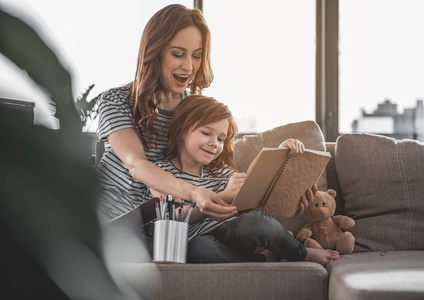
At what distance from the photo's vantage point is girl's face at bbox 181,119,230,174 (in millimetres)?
1672

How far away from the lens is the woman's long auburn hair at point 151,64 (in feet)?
5.25

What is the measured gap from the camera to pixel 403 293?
3.63 ft

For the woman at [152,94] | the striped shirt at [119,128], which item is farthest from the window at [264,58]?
the striped shirt at [119,128]

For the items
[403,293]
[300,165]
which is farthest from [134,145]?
[403,293]

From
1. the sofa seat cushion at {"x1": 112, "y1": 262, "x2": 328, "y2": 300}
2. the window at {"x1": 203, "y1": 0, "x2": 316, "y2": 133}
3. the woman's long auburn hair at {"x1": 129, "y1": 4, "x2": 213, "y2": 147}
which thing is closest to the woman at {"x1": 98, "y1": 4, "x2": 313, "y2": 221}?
the woman's long auburn hair at {"x1": 129, "y1": 4, "x2": 213, "y2": 147}

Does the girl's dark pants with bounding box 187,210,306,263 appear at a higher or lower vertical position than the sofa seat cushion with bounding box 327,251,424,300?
higher

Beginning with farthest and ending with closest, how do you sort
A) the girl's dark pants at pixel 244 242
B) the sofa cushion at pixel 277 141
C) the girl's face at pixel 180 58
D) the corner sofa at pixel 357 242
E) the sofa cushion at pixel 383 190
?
the sofa cushion at pixel 277 141 → the sofa cushion at pixel 383 190 → the girl's face at pixel 180 58 → the girl's dark pants at pixel 244 242 → the corner sofa at pixel 357 242

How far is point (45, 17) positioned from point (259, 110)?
299cm

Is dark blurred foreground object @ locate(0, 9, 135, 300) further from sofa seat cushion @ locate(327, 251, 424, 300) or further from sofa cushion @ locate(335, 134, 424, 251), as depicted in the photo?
sofa cushion @ locate(335, 134, 424, 251)

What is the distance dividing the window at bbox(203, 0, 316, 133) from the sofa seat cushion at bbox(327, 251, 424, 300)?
170cm

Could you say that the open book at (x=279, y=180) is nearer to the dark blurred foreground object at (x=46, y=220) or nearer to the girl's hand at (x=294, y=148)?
the girl's hand at (x=294, y=148)

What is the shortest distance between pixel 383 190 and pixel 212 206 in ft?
2.89

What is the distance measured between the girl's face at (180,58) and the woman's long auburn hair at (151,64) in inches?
0.7

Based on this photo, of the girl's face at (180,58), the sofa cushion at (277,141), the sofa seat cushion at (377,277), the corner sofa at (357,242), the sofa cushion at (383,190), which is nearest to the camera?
the sofa seat cushion at (377,277)
